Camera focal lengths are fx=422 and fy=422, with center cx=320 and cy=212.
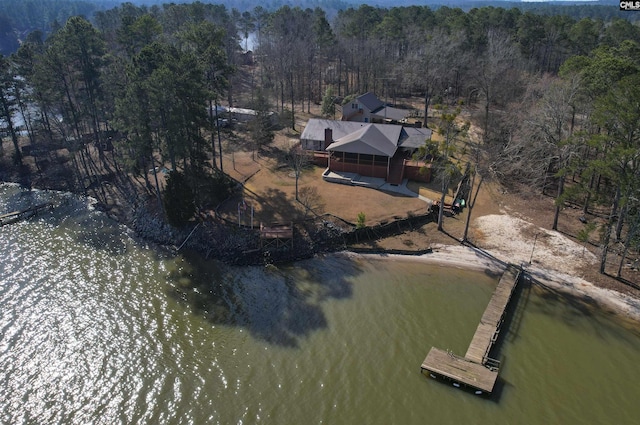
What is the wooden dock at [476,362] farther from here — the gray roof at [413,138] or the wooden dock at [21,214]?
the wooden dock at [21,214]

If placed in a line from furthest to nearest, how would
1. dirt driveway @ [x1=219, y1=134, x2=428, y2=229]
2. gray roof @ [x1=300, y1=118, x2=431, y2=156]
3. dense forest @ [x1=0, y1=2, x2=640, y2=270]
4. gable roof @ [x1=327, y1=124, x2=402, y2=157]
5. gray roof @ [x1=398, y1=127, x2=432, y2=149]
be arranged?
gray roof @ [x1=398, y1=127, x2=432, y2=149]
gray roof @ [x1=300, y1=118, x2=431, y2=156]
gable roof @ [x1=327, y1=124, x2=402, y2=157]
dirt driveway @ [x1=219, y1=134, x2=428, y2=229]
dense forest @ [x1=0, y1=2, x2=640, y2=270]

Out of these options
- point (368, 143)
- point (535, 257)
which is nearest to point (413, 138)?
point (368, 143)

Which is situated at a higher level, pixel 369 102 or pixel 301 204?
pixel 369 102

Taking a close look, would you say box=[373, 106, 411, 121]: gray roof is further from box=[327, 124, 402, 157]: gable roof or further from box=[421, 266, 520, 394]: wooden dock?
box=[421, 266, 520, 394]: wooden dock

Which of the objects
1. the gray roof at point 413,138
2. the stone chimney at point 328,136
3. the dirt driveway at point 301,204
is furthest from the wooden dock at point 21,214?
the gray roof at point 413,138

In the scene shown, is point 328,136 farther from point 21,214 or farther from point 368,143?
point 21,214

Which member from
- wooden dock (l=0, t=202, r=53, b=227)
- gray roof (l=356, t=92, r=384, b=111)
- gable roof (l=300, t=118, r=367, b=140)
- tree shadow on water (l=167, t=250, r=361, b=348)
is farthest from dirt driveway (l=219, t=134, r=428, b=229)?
gray roof (l=356, t=92, r=384, b=111)

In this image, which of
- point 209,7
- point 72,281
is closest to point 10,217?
point 72,281
